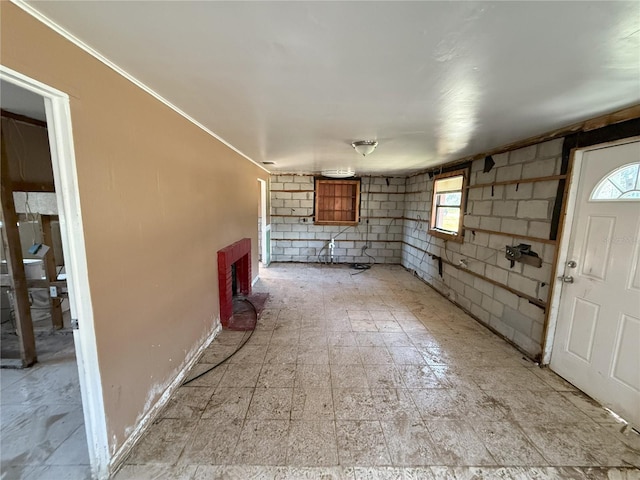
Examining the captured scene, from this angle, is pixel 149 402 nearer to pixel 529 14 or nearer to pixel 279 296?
pixel 279 296

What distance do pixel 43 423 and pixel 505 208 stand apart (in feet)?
15.3

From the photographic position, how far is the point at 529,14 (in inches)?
37.1

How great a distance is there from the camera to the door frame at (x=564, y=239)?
2297mm

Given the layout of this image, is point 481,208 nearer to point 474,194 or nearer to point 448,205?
point 474,194

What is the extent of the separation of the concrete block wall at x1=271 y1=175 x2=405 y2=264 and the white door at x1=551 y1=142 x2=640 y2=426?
14.4ft

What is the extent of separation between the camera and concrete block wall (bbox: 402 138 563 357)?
262cm

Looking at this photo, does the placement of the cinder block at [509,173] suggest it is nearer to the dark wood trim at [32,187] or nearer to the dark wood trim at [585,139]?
the dark wood trim at [585,139]

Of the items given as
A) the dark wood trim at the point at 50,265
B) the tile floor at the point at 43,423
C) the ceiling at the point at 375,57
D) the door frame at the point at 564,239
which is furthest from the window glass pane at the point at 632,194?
the dark wood trim at the point at 50,265

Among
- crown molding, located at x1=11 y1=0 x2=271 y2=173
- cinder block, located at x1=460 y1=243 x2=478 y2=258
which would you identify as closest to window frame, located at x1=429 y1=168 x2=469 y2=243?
cinder block, located at x1=460 y1=243 x2=478 y2=258

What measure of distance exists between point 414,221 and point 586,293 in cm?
385

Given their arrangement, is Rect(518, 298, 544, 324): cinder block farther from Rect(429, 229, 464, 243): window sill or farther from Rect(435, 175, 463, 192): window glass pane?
Rect(435, 175, 463, 192): window glass pane

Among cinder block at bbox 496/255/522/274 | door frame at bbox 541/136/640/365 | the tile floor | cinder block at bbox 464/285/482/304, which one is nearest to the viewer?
the tile floor

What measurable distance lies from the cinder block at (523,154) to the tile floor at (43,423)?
173 inches

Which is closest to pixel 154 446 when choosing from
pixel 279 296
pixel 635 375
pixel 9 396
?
pixel 9 396
